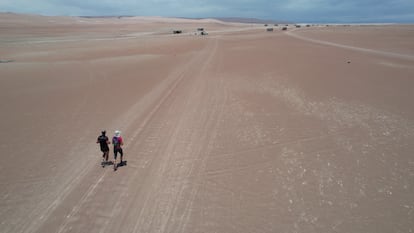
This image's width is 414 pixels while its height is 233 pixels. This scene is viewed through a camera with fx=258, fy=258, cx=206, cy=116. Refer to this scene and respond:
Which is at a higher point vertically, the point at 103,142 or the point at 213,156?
the point at 103,142

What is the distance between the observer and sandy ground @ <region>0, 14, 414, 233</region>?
540cm

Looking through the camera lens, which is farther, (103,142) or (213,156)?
(213,156)

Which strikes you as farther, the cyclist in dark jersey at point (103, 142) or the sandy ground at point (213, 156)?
the cyclist in dark jersey at point (103, 142)

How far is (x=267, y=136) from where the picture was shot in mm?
8922

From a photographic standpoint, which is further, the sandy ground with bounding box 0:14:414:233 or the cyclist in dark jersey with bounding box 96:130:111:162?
the cyclist in dark jersey with bounding box 96:130:111:162

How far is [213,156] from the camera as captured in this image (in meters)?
7.70

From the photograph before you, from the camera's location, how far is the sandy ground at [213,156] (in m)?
5.40

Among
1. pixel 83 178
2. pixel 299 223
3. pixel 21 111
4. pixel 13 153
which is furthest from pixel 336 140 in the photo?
pixel 21 111

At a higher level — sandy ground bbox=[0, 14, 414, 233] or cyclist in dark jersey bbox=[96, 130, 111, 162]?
cyclist in dark jersey bbox=[96, 130, 111, 162]

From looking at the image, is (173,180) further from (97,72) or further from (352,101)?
(97,72)

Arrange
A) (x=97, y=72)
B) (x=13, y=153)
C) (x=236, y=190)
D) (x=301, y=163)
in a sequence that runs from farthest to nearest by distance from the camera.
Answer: (x=97, y=72) → (x=13, y=153) → (x=301, y=163) → (x=236, y=190)

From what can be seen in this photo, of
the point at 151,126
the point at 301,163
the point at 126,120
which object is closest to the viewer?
the point at 301,163

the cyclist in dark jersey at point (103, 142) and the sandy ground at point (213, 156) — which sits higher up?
the cyclist in dark jersey at point (103, 142)

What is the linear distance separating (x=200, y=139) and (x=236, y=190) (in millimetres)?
2852
